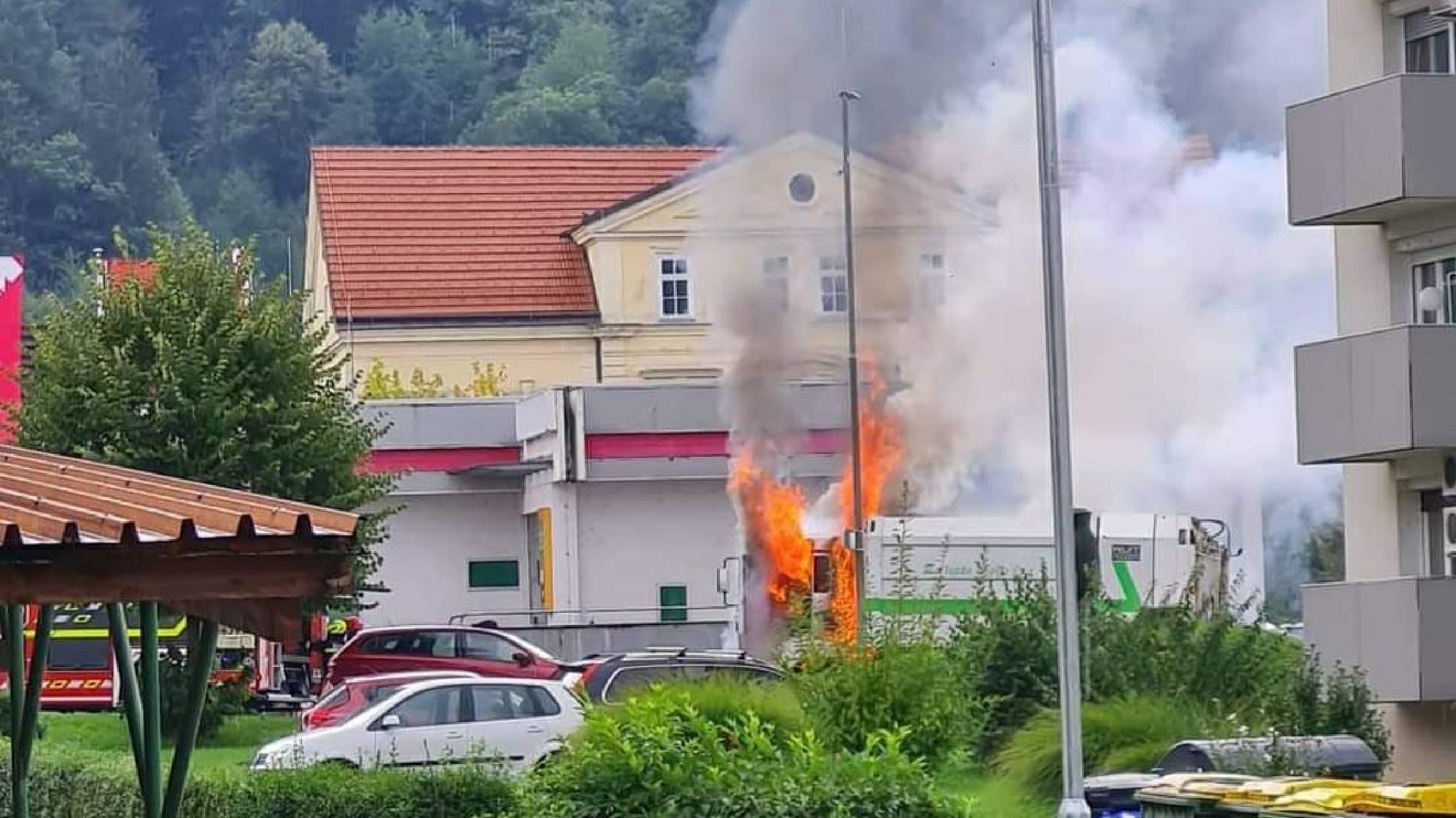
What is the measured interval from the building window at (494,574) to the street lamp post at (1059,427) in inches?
1331

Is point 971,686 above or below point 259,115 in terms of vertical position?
below

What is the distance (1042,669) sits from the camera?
98.7ft

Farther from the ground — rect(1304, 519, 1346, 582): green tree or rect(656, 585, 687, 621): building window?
rect(1304, 519, 1346, 582): green tree

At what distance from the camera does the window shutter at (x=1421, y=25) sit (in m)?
28.0

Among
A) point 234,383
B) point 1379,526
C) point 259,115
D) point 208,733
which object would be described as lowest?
point 208,733

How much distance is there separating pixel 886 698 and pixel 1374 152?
887 centimetres

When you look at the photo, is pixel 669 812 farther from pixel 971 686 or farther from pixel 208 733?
pixel 208 733

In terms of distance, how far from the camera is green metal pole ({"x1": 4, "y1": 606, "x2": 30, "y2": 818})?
1162 cm

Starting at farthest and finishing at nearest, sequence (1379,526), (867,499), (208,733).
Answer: (867,499), (208,733), (1379,526)

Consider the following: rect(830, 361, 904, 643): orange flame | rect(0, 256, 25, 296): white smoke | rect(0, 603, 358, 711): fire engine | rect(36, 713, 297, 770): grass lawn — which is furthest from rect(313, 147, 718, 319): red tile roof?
rect(36, 713, 297, 770): grass lawn

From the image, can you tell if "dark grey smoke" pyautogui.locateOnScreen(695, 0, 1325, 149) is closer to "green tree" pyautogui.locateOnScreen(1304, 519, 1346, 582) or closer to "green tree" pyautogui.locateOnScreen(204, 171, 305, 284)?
"green tree" pyautogui.locateOnScreen(1304, 519, 1346, 582)

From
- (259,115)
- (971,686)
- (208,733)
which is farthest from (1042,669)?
(259,115)

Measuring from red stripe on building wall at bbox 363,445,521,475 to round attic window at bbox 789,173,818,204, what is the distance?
8.33m

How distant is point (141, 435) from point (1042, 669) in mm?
12427
